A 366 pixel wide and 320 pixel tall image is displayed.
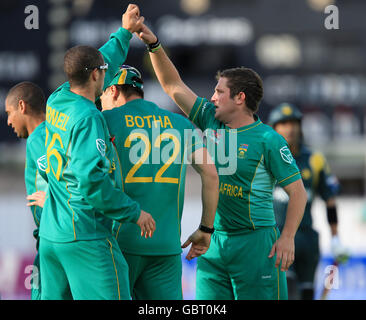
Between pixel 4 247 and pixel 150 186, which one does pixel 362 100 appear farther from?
pixel 150 186

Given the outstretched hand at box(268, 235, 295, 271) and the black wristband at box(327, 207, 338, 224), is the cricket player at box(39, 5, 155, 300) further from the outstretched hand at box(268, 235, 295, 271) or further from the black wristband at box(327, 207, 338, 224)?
the black wristband at box(327, 207, 338, 224)

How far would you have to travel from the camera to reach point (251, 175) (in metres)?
4.21

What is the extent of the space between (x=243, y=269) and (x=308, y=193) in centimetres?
259

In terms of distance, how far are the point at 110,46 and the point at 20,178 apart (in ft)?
48.2

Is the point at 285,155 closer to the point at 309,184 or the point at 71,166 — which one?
the point at 71,166

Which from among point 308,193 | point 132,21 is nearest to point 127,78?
point 132,21

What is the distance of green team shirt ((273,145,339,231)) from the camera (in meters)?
6.50

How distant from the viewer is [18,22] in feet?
52.6

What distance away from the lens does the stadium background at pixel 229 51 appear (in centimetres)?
1588

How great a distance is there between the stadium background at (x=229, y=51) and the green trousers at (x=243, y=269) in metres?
10.7

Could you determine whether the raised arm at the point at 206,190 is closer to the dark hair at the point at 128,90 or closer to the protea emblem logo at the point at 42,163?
the dark hair at the point at 128,90

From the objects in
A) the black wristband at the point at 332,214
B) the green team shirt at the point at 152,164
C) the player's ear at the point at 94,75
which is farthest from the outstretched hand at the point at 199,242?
the black wristband at the point at 332,214

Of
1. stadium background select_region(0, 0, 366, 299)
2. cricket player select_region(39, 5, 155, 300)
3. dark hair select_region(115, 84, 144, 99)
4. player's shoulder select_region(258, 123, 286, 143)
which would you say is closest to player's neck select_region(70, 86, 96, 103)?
cricket player select_region(39, 5, 155, 300)

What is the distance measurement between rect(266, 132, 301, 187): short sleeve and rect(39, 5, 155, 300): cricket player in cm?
101
